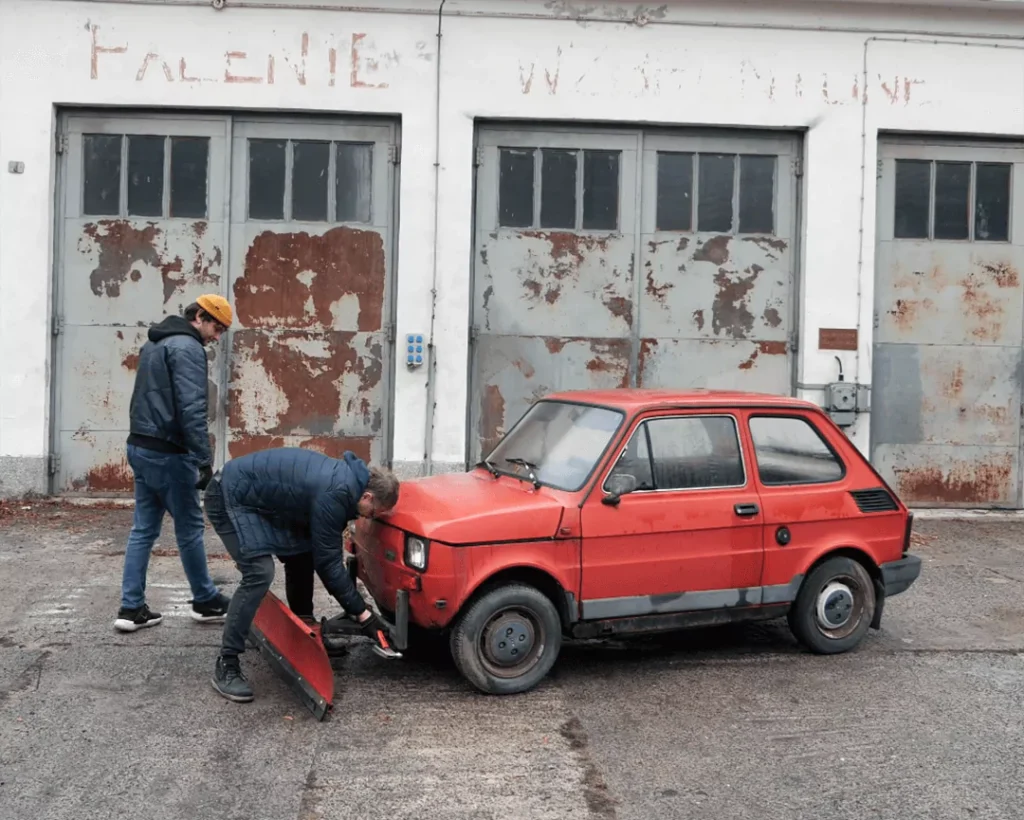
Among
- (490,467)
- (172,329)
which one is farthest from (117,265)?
(490,467)

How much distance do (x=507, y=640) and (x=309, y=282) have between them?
6.73 meters

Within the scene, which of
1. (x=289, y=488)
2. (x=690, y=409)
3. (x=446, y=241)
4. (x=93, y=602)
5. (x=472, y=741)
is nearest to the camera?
(x=472, y=741)

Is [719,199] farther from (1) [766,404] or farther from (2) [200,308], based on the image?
(2) [200,308]

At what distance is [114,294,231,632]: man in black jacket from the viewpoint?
6.98 meters

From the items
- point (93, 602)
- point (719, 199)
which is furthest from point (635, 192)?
point (93, 602)

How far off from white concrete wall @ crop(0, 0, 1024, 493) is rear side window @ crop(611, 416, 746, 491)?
17.9 feet

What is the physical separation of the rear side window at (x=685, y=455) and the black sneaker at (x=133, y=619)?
312 centimetres

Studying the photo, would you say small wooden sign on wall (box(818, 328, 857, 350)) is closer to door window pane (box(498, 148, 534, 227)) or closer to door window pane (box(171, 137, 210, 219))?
door window pane (box(498, 148, 534, 227))

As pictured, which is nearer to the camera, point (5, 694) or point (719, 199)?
point (5, 694)

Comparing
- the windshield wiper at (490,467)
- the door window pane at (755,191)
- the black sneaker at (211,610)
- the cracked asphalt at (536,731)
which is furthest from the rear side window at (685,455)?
the door window pane at (755,191)

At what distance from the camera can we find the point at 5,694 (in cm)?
602

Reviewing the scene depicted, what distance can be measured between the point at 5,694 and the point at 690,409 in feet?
13.1

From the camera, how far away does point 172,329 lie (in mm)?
7078

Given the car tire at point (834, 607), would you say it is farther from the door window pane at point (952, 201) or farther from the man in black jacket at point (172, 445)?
the door window pane at point (952, 201)
